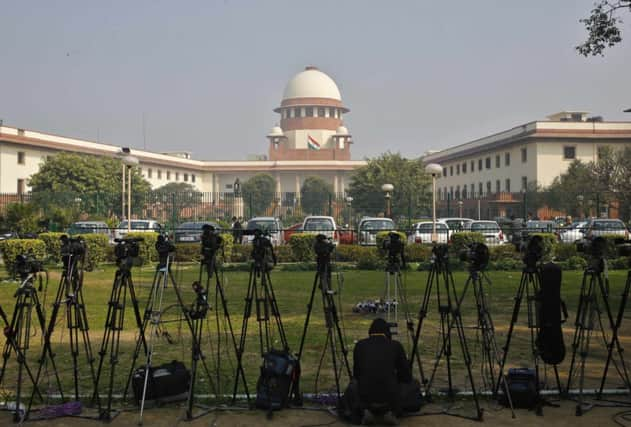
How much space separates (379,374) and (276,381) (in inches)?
41.2

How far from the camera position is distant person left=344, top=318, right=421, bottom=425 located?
17.5 ft

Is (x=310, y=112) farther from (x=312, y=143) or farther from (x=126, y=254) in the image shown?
(x=126, y=254)

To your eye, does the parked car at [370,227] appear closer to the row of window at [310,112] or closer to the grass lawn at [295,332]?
the grass lawn at [295,332]

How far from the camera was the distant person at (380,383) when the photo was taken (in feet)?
17.5

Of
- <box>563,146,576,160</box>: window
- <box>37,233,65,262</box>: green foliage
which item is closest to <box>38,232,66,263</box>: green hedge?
<box>37,233,65,262</box>: green foliage

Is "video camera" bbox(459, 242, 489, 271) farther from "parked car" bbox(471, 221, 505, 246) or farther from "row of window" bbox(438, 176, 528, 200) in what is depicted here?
"row of window" bbox(438, 176, 528, 200)

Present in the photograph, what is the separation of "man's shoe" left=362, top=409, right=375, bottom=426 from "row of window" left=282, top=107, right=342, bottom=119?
272ft

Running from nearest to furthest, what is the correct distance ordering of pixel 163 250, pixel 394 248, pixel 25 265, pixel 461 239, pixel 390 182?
pixel 25 265, pixel 163 250, pixel 394 248, pixel 461 239, pixel 390 182

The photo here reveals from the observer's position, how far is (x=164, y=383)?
6.02 metres

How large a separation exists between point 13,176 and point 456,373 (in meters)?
48.8

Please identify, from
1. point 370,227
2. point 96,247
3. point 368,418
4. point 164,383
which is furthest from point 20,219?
point 368,418

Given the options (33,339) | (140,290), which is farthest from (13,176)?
(33,339)

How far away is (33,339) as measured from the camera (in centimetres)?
902

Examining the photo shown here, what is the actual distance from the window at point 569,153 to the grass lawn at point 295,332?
37.1m
